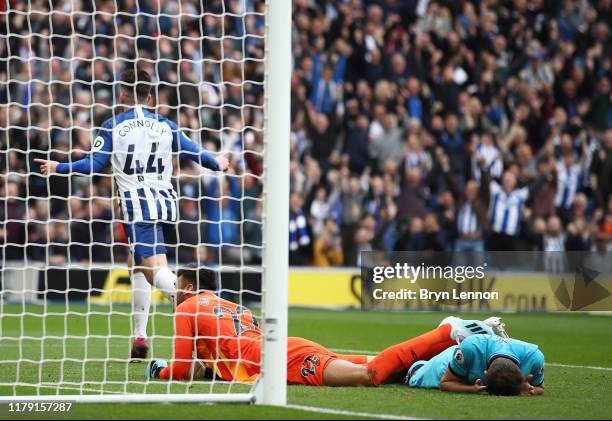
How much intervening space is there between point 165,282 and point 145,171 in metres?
0.97

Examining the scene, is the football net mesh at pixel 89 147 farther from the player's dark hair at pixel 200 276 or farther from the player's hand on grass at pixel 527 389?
the player's hand on grass at pixel 527 389

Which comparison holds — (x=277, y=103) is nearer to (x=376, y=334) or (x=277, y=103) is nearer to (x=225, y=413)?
(x=225, y=413)

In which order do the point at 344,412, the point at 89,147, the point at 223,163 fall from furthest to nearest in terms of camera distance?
the point at 89,147, the point at 223,163, the point at 344,412

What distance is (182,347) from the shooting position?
7535 millimetres

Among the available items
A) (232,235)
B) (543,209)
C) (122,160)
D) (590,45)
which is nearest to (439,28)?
(590,45)

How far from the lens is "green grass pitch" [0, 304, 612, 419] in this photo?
6426 mm

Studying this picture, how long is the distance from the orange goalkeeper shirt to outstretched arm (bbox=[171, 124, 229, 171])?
3.81ft

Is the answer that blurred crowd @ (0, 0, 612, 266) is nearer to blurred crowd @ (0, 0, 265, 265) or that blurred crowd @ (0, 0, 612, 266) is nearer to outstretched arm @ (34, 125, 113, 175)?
blurred crowd @ (0, 0, 265, 265)

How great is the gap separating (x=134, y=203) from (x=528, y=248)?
959 cm

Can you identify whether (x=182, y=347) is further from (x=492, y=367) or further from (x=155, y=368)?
(x=492, y=367)

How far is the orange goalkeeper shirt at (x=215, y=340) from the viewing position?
7.56 meters

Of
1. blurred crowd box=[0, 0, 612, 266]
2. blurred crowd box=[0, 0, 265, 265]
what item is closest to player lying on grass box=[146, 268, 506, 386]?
blurred crowd box=[0, 0, 265, 265]

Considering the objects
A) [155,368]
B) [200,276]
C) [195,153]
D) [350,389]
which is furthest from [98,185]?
[350,389]

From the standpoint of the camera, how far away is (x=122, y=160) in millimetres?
→ 9211
